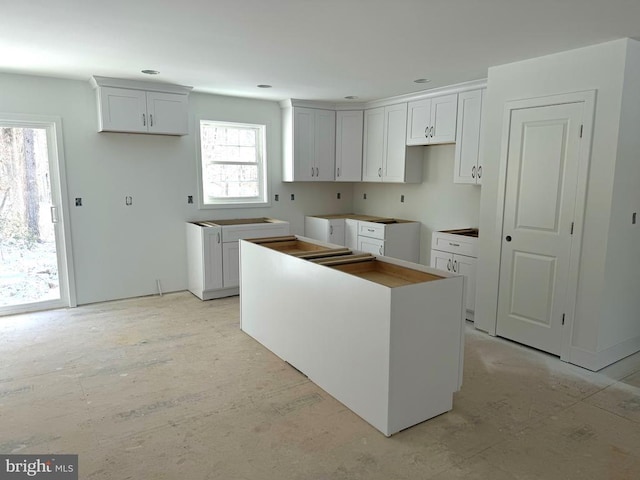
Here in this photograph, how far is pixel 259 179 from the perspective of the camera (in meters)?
5.92

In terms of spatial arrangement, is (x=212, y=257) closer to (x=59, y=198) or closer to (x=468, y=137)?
(x=59, y=198)

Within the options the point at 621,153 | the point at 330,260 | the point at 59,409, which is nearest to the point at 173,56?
the point at 330,260

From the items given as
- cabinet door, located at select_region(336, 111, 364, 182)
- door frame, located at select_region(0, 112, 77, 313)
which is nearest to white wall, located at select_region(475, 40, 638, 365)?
cabinet door, located at select_region(336, 111, 364, 182)

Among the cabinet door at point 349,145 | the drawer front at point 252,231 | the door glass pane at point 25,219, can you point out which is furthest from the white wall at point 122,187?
the cabinet door at point 349,145

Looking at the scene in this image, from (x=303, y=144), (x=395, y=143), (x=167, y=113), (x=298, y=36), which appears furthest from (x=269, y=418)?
(x=303, y=144)

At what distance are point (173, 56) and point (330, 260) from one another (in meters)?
2.14

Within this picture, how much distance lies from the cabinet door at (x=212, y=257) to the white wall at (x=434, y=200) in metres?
2.41

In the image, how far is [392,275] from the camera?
2980 mm

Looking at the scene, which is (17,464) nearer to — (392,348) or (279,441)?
(279,441)

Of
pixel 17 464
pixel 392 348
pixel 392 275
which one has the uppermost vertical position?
pixel 392 275

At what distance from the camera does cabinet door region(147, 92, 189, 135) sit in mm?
4691

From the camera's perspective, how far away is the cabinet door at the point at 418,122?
4.98 meters

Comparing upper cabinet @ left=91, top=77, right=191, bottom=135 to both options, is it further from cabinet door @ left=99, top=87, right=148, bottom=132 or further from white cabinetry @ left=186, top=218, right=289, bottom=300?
white cabinetry @ left=186, top=218, right=289, bottom=300

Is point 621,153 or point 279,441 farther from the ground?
point 621,153
